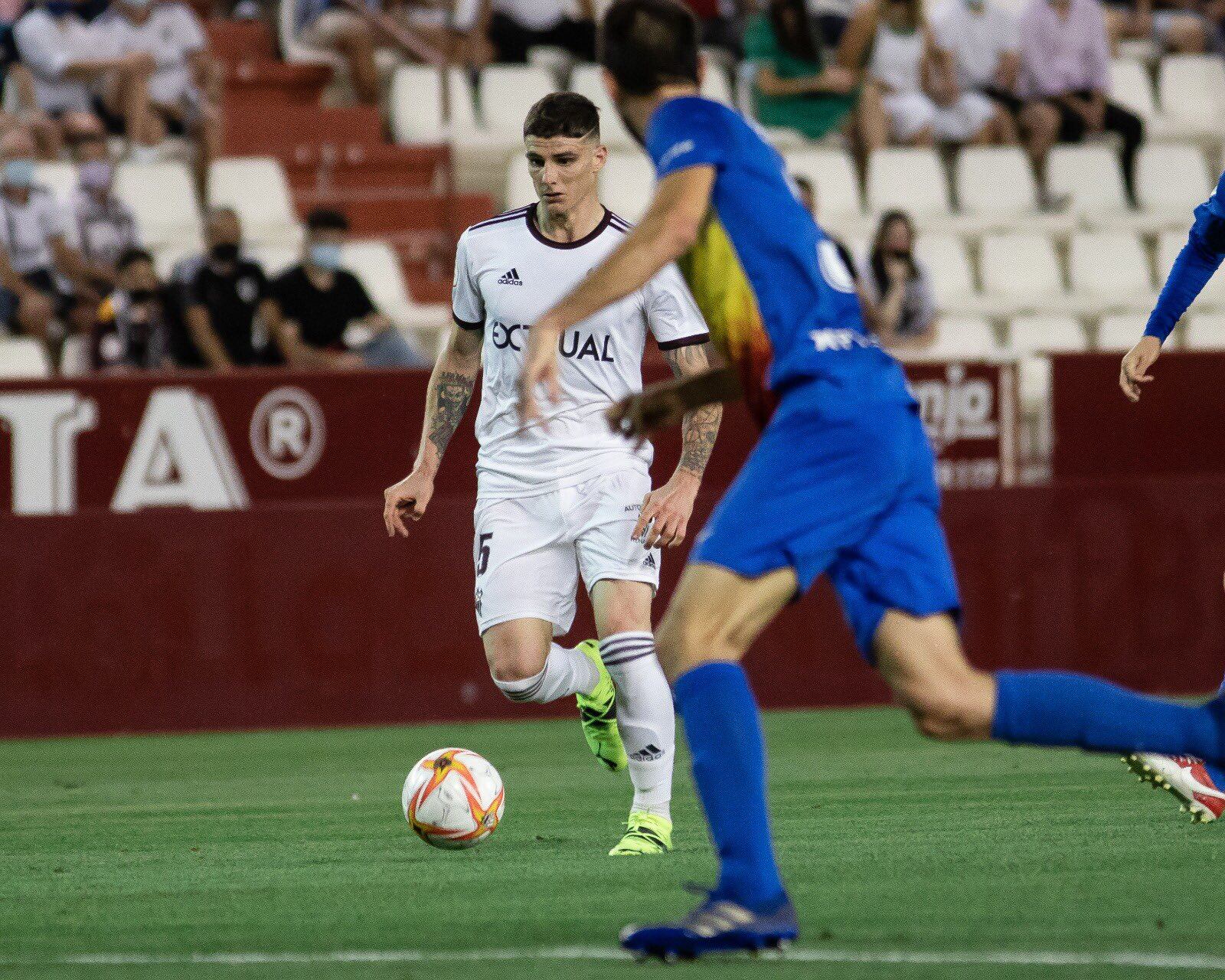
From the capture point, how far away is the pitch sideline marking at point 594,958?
4.53 metres

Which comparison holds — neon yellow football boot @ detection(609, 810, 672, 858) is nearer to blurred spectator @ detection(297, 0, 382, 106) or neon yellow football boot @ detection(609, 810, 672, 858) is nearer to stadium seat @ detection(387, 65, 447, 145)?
stadium seat @ detection(387, 65, 447, 145)

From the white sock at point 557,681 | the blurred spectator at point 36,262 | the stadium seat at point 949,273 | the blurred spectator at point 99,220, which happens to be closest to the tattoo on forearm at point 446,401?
the white sock at point 557,681

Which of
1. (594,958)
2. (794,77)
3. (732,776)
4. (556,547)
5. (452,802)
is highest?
(794,77)

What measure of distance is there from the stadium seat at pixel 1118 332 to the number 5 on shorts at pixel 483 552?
959 centimetres

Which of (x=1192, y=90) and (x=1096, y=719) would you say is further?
(x=1192, y=90)

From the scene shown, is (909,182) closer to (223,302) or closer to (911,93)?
(911,93)

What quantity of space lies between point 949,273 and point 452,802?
34.3 feet

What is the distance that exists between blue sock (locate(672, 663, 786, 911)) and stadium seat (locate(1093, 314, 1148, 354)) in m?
11.9

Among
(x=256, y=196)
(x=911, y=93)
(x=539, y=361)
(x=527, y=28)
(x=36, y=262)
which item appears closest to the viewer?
(x=539, y=361)

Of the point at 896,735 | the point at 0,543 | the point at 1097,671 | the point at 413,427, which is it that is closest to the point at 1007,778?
the point at 896,735

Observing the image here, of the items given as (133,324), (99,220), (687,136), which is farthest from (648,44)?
(99,220)

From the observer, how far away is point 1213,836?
670 centimetres

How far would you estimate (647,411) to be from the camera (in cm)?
502

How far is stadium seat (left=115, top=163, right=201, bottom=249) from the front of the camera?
51.7ft
